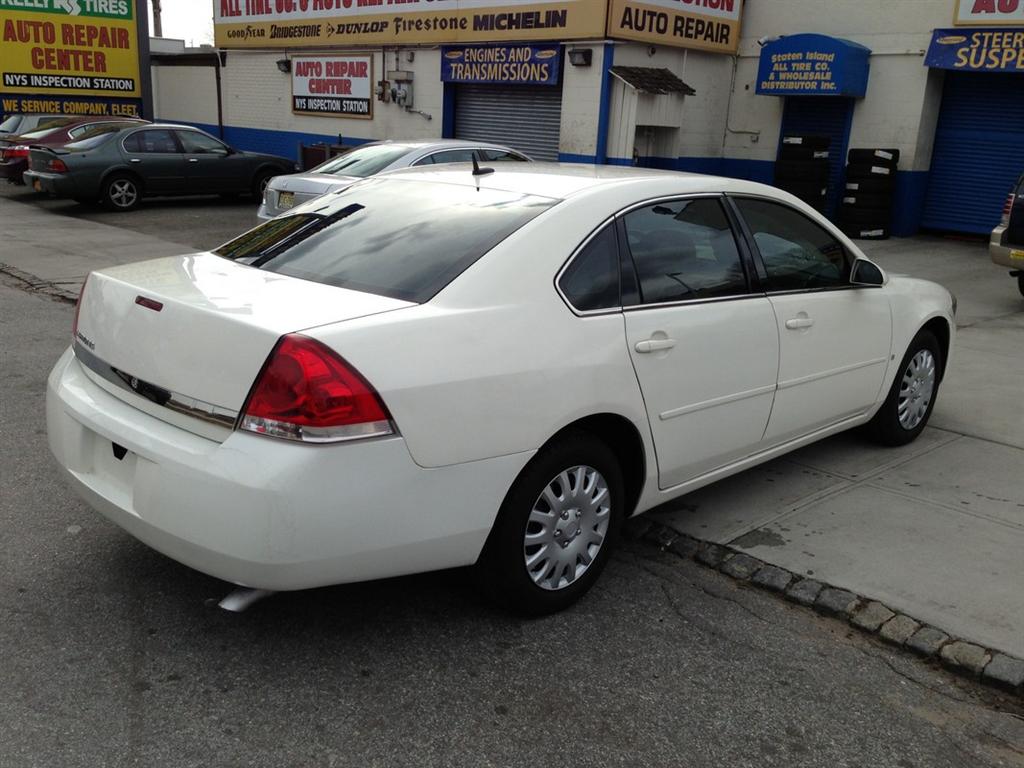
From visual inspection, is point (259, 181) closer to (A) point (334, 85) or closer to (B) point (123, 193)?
(B) point (123, 193)

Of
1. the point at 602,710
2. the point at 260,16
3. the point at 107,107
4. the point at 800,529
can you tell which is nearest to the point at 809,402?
the point at 800,529

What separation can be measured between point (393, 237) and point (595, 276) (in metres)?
0.79

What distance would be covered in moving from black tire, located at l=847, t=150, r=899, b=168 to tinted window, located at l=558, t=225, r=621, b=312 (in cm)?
1282

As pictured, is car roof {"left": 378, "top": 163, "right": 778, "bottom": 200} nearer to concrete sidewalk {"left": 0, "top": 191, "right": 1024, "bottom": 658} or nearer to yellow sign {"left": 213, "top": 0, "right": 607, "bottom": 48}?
concrete sidewalk {"left": 0, "top": 191, "right": 1024, "bottom": 658}

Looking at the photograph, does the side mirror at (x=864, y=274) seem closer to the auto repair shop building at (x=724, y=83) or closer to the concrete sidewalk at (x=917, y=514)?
the concrete sidewalk at (x=917, y=514)

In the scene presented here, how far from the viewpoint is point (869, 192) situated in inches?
590

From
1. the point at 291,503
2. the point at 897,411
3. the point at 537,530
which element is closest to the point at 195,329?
the point at 291,503

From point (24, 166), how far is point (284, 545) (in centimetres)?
1800

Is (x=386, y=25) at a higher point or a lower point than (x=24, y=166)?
higher

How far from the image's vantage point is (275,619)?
3.41 metres

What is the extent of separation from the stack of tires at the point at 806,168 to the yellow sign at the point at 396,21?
373 cm

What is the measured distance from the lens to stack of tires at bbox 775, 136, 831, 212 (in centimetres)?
1541

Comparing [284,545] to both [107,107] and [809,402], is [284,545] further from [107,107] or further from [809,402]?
[107,107]

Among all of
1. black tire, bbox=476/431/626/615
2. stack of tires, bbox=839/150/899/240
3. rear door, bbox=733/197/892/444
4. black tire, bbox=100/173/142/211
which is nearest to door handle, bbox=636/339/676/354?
black tire, bbox=476/431/626/615
